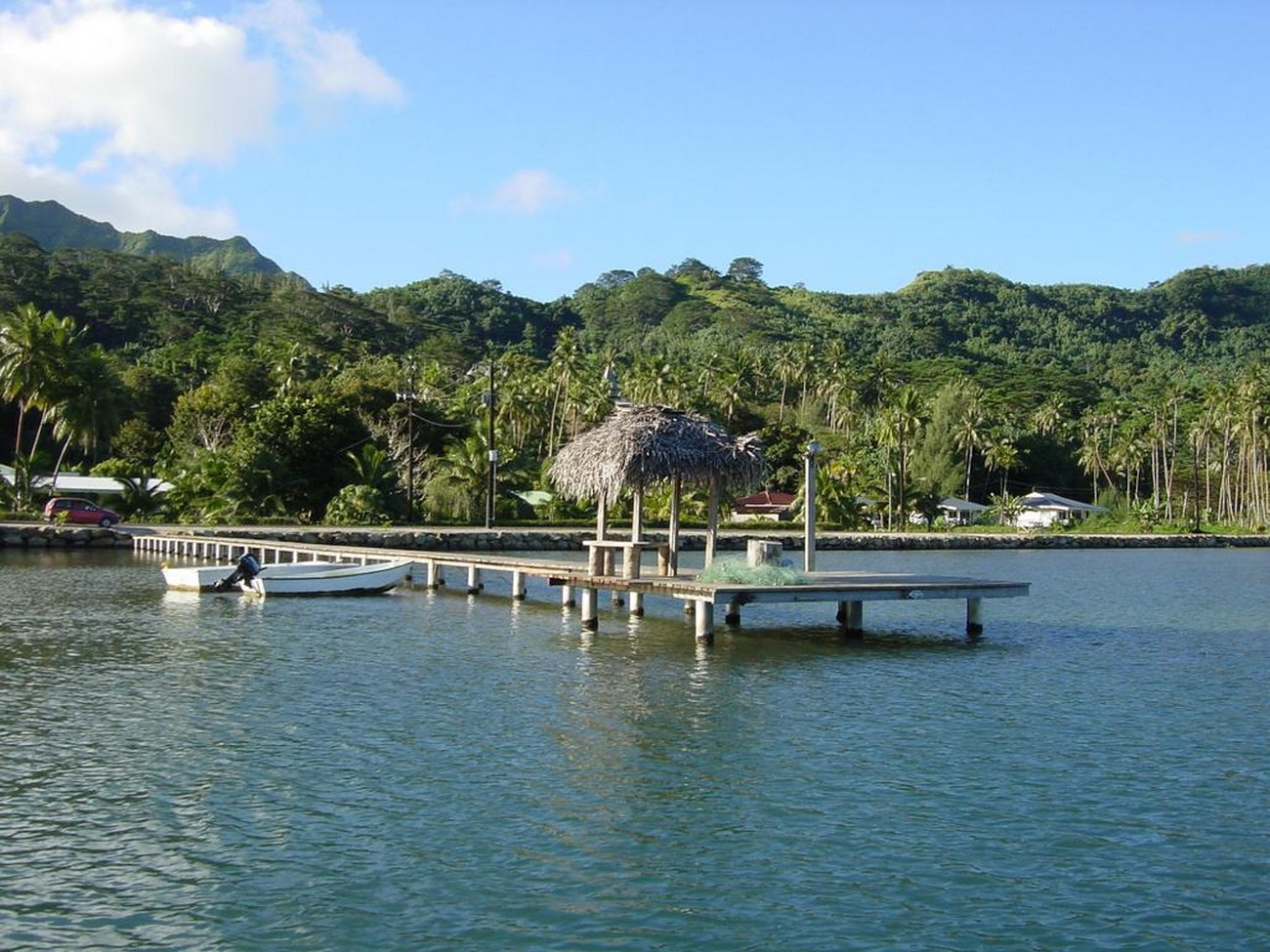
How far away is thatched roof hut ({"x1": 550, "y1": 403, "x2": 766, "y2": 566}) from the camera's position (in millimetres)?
27266

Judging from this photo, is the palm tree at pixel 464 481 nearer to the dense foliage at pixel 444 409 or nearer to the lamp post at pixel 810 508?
the dense foliage at pixel 444 409

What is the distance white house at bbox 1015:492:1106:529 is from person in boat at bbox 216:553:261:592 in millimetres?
73170

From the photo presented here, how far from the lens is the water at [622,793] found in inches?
407

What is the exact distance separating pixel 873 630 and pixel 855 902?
724 inches

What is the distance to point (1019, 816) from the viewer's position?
1325 centimetres

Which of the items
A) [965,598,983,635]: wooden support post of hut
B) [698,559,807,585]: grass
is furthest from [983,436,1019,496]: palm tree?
[698,559,807,585]: grass

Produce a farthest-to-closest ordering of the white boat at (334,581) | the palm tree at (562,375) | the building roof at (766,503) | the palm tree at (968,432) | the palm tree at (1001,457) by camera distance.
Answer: the palm tree at (1001,457), the palm tree at (968,432), the palm tree at (562,375), the building roof at (766,503), the white boat at (334,581)

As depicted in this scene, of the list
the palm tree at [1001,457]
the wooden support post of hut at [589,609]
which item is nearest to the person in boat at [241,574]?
the wooden support post of hut at [589,609]

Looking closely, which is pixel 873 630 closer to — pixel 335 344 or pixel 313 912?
pixel 313 912

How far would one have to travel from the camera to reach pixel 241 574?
1328 inches

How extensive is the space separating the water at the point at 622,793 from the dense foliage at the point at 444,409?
11.1 m

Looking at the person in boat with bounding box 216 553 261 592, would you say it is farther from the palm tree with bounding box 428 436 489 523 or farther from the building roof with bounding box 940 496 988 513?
the building roof with bounding box 940 496 988 513

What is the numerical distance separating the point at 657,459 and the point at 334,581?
1132 centimetres

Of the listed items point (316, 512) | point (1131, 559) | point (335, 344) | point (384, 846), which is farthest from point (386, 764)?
point (335, 344)
